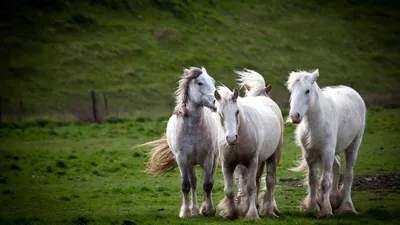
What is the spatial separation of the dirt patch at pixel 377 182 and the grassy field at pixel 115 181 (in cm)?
2

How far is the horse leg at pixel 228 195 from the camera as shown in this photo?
10070 millimetres

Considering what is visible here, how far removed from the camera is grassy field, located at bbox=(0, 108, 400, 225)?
10.6m

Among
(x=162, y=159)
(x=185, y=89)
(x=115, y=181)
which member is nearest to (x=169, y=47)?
(x=115, y=181)

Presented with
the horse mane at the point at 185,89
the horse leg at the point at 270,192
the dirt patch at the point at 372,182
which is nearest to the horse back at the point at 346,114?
the horse leg at the point at 270,192

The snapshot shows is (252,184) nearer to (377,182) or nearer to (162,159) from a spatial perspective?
(162,159)

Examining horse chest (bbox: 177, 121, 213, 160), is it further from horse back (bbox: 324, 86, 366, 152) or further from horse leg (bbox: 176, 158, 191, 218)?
horse back (bbox: 324, 86, 366, 152)

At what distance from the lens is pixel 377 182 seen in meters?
13.5

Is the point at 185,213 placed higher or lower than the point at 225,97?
lower

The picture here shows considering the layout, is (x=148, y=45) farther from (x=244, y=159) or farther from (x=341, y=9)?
(x=244, y=159)

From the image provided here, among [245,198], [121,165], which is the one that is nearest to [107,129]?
[121,165]

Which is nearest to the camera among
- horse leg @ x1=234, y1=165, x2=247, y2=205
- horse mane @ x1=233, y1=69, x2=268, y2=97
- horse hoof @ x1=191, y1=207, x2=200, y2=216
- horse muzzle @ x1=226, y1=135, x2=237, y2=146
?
horse muzzle @ x1=226, y1=135, x2=237, y2=146

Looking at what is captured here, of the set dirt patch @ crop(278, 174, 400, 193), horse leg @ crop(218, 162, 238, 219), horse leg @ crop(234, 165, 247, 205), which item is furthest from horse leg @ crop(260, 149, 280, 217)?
dirt patch @ crop(278, 174, 400, 193)

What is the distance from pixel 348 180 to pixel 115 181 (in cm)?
677

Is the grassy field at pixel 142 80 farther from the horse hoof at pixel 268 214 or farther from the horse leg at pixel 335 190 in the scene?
the horse leg at pixel 335 190
